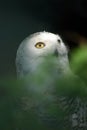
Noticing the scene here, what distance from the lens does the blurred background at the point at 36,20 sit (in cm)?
164

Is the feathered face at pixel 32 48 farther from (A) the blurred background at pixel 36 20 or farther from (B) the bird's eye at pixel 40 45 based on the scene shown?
(A) the blurred background at pixel 36 20

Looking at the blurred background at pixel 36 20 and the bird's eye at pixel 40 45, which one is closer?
the bird's eye at pixel 40 45

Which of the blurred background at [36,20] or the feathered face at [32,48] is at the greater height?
the blurred background at [36,20]

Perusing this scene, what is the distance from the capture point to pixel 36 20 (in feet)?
5.70

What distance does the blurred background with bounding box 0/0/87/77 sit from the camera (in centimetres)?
164

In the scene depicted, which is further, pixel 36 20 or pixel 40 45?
pixel 36 20

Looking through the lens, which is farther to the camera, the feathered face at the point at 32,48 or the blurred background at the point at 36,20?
the blurred background at the point at 36,20

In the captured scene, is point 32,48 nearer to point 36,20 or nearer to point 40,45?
point 40,45

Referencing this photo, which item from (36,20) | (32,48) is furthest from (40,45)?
(36,20)

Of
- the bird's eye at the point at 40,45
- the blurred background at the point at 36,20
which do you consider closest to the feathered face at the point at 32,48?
the bird's eye at the point at 40,45

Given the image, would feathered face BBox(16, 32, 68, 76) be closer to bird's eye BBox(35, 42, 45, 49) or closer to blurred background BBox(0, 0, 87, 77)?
bird's eye BBox(35, 42, 45, 49)

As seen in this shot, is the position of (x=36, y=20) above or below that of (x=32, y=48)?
above

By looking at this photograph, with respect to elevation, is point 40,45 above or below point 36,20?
below

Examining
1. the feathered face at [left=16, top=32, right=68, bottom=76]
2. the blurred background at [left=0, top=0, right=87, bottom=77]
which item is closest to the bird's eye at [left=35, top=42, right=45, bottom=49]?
the feathered face at [left=16, top=32, right=68, bottom=76]
